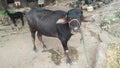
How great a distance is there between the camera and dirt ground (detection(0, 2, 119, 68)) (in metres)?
6.77

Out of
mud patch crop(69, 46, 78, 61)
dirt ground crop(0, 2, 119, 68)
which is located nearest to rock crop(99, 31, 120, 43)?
dirt ground crop(0, 2, 119, 68)

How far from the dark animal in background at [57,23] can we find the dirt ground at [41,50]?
0.40 m

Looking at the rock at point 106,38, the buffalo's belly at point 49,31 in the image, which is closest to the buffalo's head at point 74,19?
the buffalo's belly at point 49,31

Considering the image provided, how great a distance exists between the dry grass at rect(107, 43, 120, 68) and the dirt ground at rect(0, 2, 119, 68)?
0.53m

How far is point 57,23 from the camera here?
609 cm

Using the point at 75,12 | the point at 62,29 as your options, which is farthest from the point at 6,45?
the point at 75,12

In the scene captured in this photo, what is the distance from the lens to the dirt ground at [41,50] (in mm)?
6766

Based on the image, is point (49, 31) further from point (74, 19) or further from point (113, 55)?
point (113, 55)

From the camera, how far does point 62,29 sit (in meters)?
6.27

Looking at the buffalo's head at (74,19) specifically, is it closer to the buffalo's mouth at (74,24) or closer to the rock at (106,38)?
the buffalo's mouth at (74,24)

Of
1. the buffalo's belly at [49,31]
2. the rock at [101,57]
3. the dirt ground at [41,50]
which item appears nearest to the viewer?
the rock at [101,57]

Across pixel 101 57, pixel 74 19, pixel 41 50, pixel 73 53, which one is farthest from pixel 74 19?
pixel 41 50

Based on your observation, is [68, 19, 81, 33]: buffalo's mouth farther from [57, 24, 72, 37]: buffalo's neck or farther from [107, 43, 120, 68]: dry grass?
[107, 43, 120, 68]: dry grass

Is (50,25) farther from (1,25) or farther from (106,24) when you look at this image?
(1,25)
